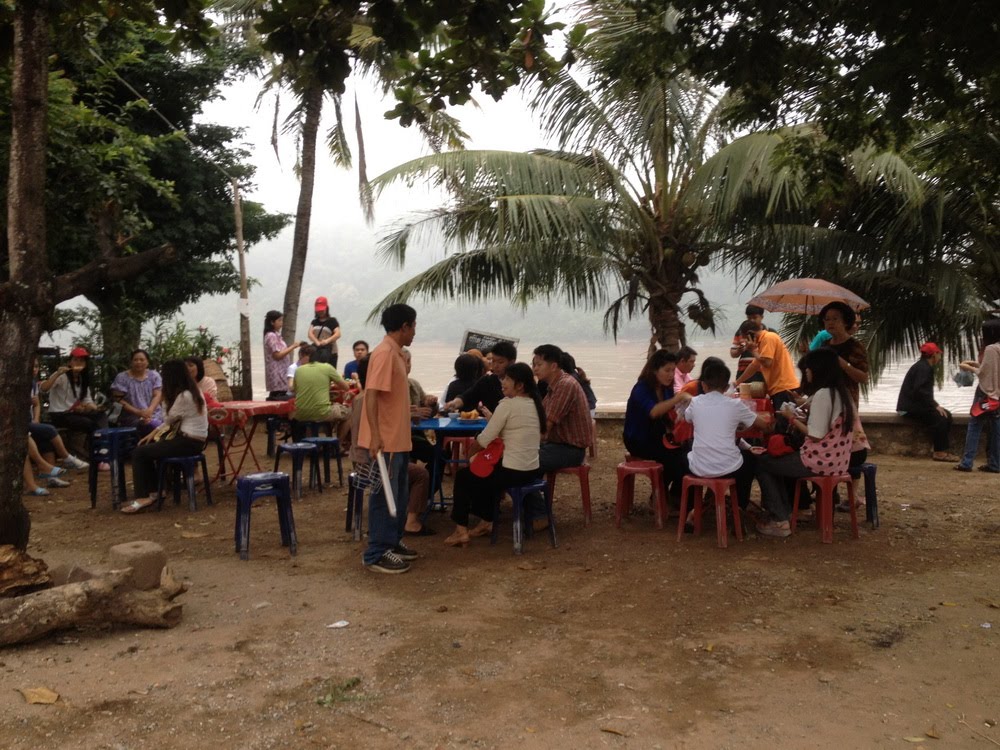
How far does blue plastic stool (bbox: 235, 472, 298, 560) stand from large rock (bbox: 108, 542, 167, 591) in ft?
4.20

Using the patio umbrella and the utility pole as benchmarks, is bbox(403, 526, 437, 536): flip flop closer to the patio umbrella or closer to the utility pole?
the patio umbrella

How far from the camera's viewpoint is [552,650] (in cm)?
492

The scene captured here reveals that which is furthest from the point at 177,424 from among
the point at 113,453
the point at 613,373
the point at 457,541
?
the point at 613,373

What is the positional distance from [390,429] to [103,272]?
196cm

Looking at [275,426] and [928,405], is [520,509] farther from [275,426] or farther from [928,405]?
[928,405]

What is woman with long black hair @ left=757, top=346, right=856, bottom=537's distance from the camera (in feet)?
22.4

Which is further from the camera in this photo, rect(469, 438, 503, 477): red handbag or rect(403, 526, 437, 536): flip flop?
rect(403, 526, 437, 536): flip flop

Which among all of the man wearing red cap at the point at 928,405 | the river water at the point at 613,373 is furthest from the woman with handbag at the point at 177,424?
the man wearing red cap at the point at 928,405

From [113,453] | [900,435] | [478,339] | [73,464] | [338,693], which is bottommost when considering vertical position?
[338,693]

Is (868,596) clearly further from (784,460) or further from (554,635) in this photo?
(554,635)

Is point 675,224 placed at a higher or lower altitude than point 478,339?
higher

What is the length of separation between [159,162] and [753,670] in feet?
49.6

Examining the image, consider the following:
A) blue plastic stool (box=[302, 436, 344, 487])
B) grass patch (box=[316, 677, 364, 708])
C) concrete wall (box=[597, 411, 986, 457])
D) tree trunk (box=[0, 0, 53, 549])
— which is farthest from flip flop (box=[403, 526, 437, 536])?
concrete wall (box=[597, 411, 986, 457])

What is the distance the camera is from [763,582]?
6.09 m
